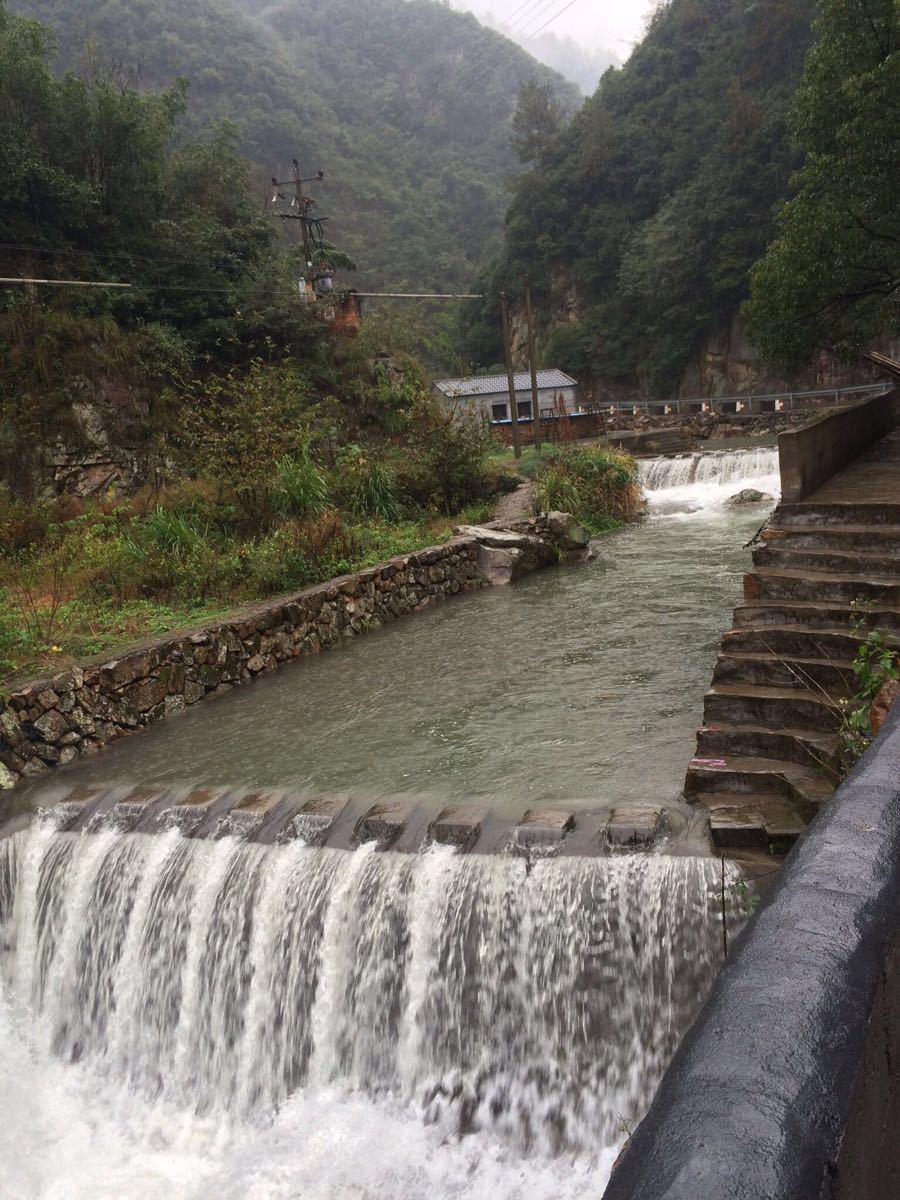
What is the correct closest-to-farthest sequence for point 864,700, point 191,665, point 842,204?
point 864,700 → point 191,665 → point 842,204

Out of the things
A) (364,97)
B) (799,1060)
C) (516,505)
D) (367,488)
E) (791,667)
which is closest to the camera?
(799,1060)

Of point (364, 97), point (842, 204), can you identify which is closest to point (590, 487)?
point (842, 204)

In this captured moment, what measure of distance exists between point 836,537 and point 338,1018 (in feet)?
15.4

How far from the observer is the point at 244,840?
19.6ft

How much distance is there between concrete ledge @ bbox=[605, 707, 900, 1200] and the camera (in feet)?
4.20

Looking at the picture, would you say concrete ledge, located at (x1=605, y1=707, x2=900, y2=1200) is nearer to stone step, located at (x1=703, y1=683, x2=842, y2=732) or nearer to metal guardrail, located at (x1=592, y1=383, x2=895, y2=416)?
stone step, located at (x1=703, y1=683, x2=842, y2=732)

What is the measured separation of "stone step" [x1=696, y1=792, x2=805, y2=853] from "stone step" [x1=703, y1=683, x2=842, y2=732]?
2.08 feet

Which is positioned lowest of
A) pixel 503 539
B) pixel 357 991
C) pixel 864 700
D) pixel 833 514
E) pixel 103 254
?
pixel 357 991

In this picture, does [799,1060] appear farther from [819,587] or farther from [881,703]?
[819,587]

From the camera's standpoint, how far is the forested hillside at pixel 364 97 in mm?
63219

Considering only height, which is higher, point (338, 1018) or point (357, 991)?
point (357, 991)

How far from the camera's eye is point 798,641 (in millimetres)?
5828

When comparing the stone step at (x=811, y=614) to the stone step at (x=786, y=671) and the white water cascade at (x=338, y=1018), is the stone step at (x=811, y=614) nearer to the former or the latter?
the stone step at (x=786, y=671)

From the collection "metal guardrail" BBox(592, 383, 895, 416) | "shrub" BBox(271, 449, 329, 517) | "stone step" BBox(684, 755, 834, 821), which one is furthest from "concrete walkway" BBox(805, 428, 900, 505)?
"metal guardrail" BBox(592, 383, 895, 416)
